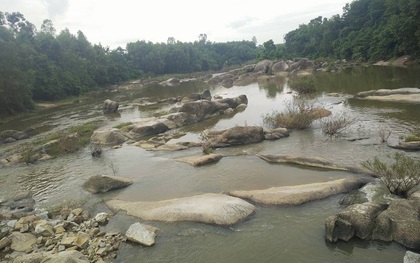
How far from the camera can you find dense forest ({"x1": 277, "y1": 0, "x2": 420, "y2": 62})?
5675 cm

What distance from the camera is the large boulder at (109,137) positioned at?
87.8 ft

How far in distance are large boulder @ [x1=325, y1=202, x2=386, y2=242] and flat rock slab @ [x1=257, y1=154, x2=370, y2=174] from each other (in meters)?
4.86

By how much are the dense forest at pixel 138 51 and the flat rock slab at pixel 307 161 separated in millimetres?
44335

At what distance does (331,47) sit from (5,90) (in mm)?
88931

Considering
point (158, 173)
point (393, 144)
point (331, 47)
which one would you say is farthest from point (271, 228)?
point (331, 47)

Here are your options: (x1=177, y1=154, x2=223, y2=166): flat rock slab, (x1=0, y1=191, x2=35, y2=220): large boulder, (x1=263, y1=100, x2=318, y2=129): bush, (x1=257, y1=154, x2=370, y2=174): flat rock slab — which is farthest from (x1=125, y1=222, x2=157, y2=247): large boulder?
(x1=263, y1=100, x2=318, y2=129): bush

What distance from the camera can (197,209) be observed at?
12.2 meters

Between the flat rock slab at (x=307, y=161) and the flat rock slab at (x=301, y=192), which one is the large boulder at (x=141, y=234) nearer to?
the flat rock slab at (x=301, y=192)

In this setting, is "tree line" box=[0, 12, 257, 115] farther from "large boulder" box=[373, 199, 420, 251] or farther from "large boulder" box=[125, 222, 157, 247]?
"large boulder" box=[373, 199, 420, 251]

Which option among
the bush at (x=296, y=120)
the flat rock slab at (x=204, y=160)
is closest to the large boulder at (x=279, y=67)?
the bush at (x=296, y=120)

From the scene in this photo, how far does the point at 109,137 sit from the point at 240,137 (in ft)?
38.9

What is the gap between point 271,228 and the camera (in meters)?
11.0

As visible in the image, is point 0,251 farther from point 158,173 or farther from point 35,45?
point 35,45

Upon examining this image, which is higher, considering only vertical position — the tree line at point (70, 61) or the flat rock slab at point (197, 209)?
the tree line at point (70, 61)
